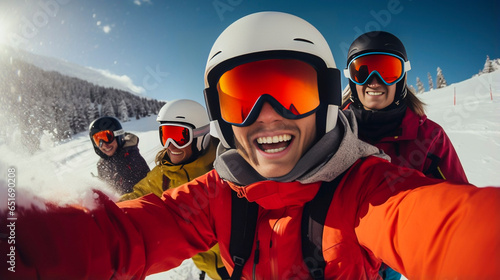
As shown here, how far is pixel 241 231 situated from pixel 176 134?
282cm

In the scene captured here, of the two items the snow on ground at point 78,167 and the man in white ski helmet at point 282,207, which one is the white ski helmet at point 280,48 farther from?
the snow on ground at point 78,167

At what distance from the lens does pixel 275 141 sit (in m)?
1.34

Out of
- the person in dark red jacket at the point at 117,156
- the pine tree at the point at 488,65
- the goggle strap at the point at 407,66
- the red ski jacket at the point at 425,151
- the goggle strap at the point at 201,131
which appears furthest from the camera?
the pine tree at the point at 488,65

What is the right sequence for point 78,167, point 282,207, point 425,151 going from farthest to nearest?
point 78,167 → point 425,151 → point 282,207

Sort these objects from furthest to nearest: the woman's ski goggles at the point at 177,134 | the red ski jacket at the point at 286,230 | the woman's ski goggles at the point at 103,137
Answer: the woman's ski goggles at the point at 103,137
the woman's ski goggles at the point at 177,134
the red ski jacket at the point at 286,230

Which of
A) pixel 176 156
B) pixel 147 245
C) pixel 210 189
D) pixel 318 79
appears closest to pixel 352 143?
pixel 318 79

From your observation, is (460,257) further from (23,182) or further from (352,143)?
(23,182)

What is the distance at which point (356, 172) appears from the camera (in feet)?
3.86

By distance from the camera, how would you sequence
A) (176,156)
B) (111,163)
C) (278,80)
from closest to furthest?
(278,80) < (176,156) < (111,163)

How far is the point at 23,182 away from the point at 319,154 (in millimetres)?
1276

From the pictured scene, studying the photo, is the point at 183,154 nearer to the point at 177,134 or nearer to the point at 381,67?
the point at 177,134

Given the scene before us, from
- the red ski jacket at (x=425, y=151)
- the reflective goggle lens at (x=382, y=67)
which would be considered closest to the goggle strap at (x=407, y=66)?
the reflective goggle lens at (x=382, y=67)

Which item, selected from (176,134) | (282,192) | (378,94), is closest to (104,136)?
(176,134)

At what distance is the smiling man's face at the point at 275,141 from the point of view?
4.28ft
